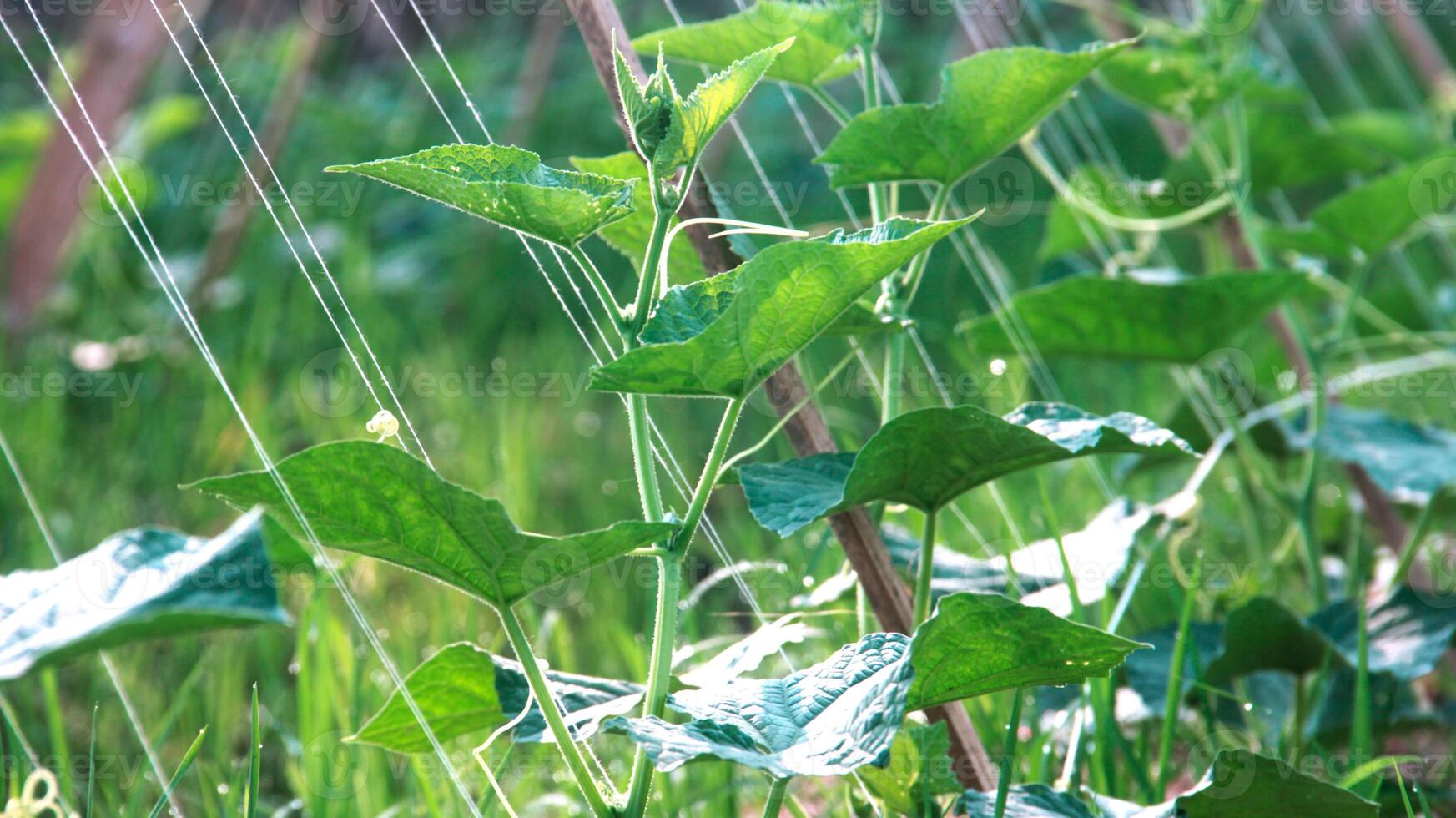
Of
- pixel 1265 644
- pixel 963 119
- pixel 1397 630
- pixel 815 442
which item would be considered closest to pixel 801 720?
pixel 815 442

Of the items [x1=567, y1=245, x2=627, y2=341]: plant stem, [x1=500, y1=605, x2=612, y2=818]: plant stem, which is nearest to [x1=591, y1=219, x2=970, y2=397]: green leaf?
[x1=567, y1=245, x2=627, y2=341]: plant stem

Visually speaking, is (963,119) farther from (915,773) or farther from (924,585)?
(915,773)

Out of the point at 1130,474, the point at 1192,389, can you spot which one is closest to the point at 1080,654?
the point at 1130,474

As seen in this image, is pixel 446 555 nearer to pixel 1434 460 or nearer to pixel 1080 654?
pixel 1080 654

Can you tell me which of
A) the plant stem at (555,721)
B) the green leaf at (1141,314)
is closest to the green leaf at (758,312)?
the plant stem at (555,721)

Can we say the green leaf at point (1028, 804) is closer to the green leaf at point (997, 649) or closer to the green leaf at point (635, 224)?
the green leaf at point (997, 649)
